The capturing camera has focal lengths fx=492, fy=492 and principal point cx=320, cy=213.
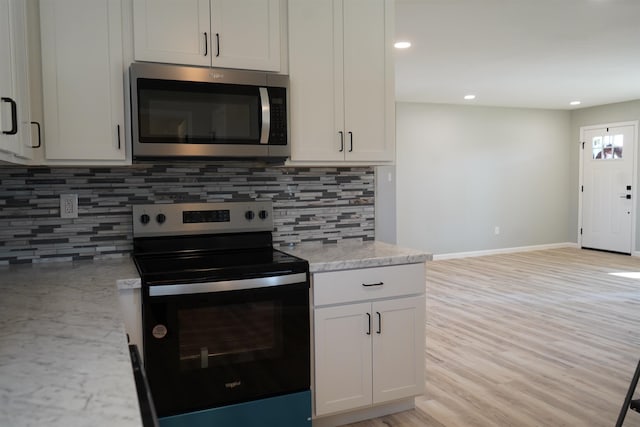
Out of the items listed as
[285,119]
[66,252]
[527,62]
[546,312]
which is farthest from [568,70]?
[66,252]

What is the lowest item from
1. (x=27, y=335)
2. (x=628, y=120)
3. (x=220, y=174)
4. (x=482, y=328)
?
(x=482, y=328)

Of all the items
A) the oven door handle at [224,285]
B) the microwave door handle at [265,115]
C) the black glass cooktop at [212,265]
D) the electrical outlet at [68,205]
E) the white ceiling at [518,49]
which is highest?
the white ceiling at [518,49]

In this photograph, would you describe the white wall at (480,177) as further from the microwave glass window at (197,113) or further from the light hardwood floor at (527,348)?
the microwave glass window at (197,113)

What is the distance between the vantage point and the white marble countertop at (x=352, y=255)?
89.5 inches

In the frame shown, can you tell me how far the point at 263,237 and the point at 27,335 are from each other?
1.49 meters

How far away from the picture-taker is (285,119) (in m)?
2.38

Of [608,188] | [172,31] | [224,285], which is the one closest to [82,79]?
[172,31]

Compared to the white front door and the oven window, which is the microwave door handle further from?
the white front door

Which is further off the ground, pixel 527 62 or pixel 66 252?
pixel 527 62

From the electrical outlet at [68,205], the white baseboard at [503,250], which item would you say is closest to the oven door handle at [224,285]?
the electrical outlet at [68,205]

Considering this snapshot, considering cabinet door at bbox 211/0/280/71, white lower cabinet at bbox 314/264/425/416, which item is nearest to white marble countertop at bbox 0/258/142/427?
white lower cabinet at bbox 314/264/425/416

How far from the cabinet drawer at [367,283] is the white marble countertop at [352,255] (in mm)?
28

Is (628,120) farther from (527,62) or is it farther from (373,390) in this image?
(373,390)

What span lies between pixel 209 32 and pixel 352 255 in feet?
4.12
